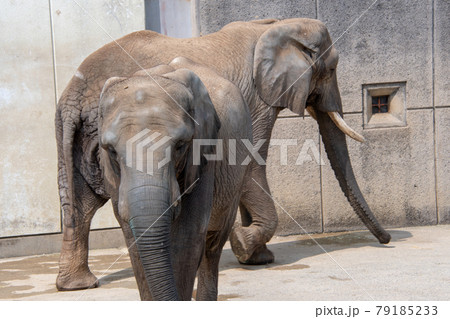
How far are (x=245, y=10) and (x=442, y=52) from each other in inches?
88.6

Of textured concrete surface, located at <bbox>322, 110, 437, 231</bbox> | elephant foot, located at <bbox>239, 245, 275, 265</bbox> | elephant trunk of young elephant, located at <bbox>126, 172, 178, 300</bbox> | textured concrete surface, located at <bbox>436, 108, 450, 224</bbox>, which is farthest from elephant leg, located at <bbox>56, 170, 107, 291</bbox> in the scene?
textured concrete surface, located at <bbox>436, 108, 450, 224</bbox>

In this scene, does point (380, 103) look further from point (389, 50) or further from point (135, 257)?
point (135, 257)

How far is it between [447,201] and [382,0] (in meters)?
2.36

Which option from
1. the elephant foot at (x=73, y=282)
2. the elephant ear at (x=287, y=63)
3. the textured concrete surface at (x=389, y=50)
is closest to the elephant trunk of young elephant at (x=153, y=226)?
the elephant foot at (x=73, y=282)

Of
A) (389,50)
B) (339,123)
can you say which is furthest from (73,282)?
(389,50)

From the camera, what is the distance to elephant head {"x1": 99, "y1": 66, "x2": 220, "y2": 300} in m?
2.60

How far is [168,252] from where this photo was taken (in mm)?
2689

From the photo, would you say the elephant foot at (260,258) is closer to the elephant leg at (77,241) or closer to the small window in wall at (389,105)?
the elephant leg at (77,241)

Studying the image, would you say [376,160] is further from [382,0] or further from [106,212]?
[106,212]

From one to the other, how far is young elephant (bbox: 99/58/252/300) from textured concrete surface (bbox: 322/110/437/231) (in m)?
4.03

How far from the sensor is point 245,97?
5719 millimetres

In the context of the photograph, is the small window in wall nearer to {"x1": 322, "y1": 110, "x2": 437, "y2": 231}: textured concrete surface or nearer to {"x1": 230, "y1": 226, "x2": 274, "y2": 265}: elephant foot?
{"x1": 322, "y1": 110, "x2": 437, "y2": 231}: textured concrete surface

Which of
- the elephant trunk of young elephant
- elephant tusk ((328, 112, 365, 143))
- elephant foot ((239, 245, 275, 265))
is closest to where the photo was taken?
the elephant trunk of young elephant

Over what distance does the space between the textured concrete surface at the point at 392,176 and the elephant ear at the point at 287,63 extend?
1313 mm
